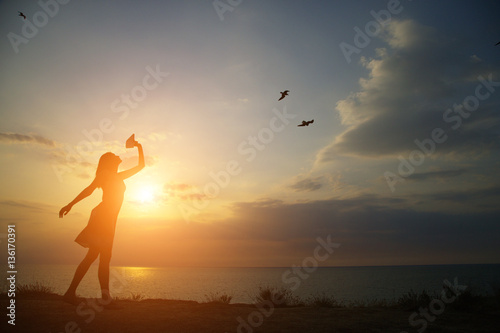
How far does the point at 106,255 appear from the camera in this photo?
648cm

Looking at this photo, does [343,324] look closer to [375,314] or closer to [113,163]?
[375,314]

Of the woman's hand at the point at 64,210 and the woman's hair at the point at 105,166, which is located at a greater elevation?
the woman's hair at the point at 105,166

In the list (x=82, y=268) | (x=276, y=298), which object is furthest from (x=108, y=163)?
(x=276, y=298)

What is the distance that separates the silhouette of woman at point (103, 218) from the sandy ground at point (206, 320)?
57 cm

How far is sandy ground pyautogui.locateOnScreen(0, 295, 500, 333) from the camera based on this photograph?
196 inches

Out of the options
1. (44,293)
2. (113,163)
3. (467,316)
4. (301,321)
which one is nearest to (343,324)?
(301,321)

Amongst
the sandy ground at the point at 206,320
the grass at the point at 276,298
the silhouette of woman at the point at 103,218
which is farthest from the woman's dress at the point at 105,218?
the grass at the point at 276,298

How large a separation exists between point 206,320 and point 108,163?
4.27 meters

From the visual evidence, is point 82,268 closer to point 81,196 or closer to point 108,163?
point 81,196

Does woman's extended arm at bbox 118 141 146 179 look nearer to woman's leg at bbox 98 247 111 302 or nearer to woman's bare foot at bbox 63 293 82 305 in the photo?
woman's leg at bbox 98 247 111 302

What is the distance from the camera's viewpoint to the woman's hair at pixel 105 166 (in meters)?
6.89

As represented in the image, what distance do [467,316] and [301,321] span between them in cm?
412

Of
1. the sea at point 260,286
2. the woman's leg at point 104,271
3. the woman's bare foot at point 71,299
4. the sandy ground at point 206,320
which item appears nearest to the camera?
the sandy ground at point 206,320

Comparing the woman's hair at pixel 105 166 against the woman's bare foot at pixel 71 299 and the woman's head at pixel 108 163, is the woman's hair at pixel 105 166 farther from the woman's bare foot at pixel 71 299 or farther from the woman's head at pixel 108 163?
the woman's bare foot at pixel 71 299
